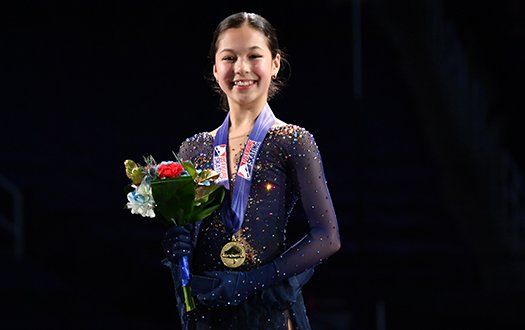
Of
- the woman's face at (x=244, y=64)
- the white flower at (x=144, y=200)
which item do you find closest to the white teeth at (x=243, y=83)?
the woman's face at (x=244, y=64)

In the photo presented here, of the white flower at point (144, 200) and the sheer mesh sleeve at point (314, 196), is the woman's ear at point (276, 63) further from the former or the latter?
the white flower at point (144, 200)

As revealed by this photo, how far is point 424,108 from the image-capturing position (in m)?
9.37

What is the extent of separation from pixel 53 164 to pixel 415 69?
132 inches

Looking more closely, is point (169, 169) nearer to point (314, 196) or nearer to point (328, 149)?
point (314, 196)

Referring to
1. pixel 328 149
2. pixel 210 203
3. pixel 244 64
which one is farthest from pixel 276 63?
pixel 328 149

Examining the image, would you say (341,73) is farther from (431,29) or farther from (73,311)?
(73,311)

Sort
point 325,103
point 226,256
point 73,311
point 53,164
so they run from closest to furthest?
point 226,256, point 73,311, point 53,164, point 325,103

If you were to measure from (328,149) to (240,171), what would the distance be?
19.7ft

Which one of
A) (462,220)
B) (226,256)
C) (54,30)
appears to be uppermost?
(54,30)

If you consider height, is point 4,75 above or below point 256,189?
above

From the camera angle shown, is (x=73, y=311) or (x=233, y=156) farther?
(x=73, y=311)

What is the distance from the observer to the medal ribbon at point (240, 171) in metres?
2.49

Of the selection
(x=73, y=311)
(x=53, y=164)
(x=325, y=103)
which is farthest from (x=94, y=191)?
(x=325, y=103)

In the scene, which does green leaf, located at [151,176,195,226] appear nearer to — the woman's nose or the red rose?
the red rose
